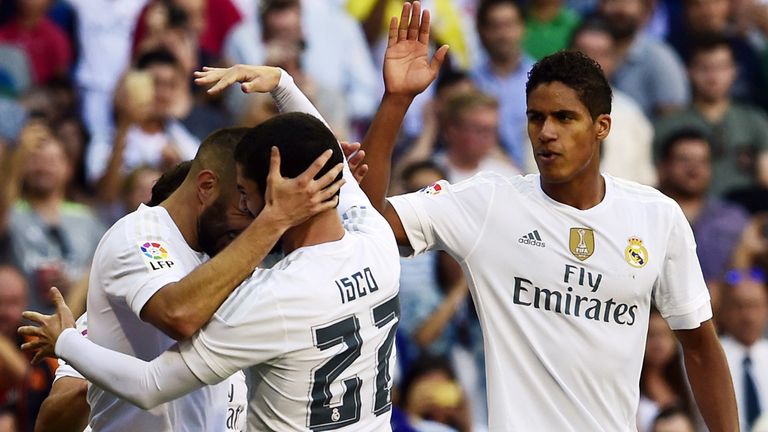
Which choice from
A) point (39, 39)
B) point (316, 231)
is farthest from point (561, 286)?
point (39, 39)

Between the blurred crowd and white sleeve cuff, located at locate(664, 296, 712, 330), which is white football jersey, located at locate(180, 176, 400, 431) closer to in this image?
white sleeve cuff, located at locate(664, 296, 712, 330)

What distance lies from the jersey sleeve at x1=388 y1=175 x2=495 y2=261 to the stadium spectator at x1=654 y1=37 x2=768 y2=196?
649 cm

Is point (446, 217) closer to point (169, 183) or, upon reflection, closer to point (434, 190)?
point (434, 190)

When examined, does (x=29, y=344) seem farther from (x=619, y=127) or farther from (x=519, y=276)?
(x=619, y=127)

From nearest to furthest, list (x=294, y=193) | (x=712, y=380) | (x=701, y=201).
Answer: (x=294, y=193) < (x=712, y=380) < (x=701, y=201)

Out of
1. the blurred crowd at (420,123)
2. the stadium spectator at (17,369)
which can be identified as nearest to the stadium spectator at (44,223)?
the blurred crowd at (420,123)

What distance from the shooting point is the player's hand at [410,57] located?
5.27 metres

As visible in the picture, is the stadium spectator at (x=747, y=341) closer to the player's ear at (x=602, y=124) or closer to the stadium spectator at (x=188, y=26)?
the stadium spectator at (x=188, y=26)

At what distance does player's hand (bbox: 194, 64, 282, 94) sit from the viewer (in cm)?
471

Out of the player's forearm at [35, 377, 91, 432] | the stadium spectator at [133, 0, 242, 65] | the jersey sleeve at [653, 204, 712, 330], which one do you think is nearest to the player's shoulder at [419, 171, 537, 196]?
the jersey sleeve at [653, 204, 712, 330]

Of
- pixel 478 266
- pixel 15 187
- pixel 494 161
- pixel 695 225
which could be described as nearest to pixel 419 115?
pixel 494 161

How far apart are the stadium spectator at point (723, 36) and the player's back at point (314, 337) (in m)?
8.36

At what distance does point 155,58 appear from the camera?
10156mm

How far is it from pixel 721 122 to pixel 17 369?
6203 millimetres
